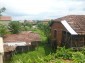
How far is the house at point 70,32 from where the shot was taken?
19156 millimetres

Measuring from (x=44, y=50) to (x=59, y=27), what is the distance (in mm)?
2570

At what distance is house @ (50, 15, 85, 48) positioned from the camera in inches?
754

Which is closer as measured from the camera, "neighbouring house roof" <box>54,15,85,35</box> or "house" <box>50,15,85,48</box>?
"house" <box>50,15,85,48</box>

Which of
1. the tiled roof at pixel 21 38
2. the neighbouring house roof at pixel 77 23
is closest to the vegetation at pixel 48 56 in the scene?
the tiled roof at pixel 21 38

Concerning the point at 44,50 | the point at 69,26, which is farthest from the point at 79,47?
the point at 44,50

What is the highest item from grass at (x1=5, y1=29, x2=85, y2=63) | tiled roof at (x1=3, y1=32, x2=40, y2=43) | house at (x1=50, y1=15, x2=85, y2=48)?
house at (x1=50, y1=15, x2=85, y2=48)

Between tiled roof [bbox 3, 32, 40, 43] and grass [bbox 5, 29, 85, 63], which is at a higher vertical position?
tiled roof [bbox 3, 32, 40, 43]

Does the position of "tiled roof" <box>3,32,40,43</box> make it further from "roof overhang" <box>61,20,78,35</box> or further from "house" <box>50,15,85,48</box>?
"roof overhang" <box>61,20,78,35</box>

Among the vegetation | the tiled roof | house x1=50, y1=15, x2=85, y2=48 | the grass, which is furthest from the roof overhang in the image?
the tiled roof

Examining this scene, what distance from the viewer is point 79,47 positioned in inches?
750

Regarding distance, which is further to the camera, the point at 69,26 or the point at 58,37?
the point at 58,37

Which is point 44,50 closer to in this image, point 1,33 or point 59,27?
point 59,27

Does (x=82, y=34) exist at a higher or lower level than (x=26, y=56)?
higher

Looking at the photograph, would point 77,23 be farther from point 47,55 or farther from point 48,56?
point 48,56
